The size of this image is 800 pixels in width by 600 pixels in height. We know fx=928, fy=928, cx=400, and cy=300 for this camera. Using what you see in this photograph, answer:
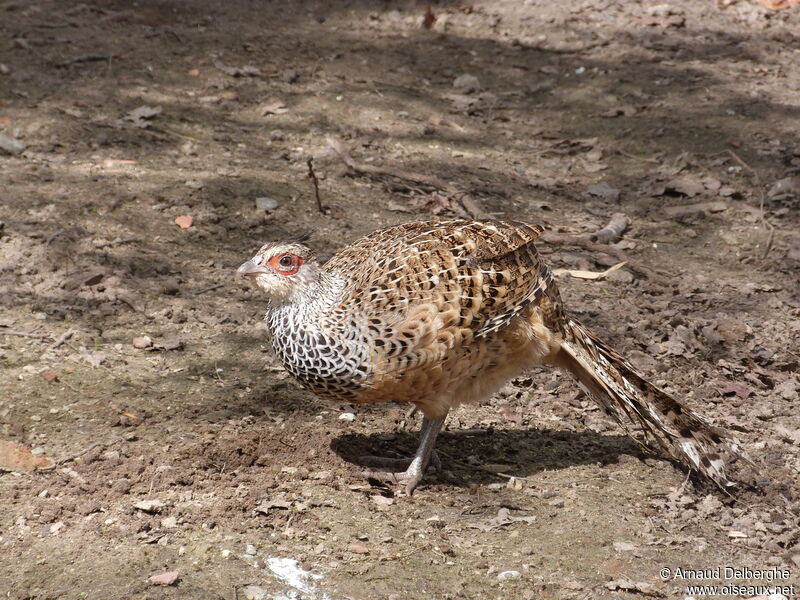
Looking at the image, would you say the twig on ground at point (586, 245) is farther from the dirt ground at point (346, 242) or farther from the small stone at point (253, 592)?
the small stone at point (253, 592)

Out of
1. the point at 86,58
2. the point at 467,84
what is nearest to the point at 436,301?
the point at 467,84

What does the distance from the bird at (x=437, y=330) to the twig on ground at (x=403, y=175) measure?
260 cm

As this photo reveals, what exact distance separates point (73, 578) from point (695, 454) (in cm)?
305

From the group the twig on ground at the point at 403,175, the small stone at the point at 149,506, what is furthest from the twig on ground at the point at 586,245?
the small stone at the point at 149,506

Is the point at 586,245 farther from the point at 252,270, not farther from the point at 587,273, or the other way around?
the point at 252,270

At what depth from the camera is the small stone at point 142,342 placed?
18.3 feet

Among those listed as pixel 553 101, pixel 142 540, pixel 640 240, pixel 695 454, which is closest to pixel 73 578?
pixel 142 540

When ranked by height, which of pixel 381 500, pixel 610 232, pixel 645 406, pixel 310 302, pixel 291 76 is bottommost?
pixel 381 500

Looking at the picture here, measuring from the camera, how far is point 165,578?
3811 millimetres

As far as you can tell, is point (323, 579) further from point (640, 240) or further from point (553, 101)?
point (553, 101)

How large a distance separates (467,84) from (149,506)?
21.9ft

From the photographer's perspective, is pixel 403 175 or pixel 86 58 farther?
pixel 86 58

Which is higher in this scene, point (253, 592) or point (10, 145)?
point (10, 145)

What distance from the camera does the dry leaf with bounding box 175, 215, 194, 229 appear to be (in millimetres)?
6824
